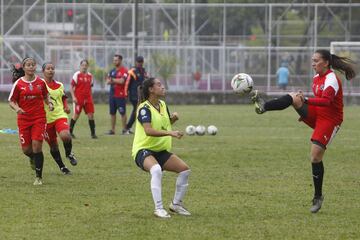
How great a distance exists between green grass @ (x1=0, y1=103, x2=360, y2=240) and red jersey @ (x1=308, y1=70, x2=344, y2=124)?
1.23 meters

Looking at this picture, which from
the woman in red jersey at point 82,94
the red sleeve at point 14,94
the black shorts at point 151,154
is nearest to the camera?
the black shorts at point 151,154

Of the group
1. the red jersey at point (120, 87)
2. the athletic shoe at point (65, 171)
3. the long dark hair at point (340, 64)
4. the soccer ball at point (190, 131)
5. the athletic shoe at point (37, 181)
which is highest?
the long dark hair at point (340, 64)

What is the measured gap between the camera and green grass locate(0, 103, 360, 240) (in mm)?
10078

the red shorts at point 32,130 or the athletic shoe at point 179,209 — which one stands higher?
the red shorts at point 32,130

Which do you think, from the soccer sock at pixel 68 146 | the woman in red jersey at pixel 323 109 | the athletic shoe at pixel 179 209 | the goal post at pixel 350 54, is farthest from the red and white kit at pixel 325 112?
the goal post at pixel 350 54

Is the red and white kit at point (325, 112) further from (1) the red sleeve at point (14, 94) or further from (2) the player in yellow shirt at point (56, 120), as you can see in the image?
(2) the player in yellow shirt at point (56, 120)

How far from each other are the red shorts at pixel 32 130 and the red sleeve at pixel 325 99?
469 cm

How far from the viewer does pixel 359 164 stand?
1764cm

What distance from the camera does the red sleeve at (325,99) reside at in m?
11.0

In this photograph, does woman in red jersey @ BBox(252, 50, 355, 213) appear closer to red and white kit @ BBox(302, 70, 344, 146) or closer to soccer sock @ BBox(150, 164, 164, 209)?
red and white kit @ BBox(302, 70, 344, 146)

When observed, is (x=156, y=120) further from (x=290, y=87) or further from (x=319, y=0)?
(x=319, y=0)

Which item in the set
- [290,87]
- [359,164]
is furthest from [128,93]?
[290,87]

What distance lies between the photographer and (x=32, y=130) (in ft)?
46.0

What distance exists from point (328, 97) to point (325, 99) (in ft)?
0.21
